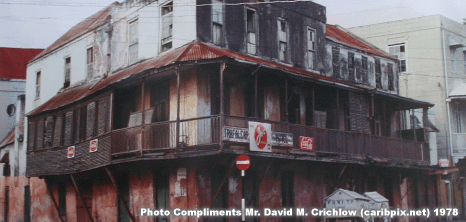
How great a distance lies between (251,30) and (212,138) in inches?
265

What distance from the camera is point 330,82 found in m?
21.5

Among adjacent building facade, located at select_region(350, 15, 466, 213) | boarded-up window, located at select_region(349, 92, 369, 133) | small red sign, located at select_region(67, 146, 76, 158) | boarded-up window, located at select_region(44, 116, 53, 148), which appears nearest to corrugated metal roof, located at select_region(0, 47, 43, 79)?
boarded-up window, located at select_region(44, 116, 53, 148)

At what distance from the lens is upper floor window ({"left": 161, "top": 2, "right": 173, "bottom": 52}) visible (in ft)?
69.5

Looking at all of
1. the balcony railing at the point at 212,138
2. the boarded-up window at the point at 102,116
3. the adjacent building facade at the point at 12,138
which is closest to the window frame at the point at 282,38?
the balcony railing at the point at 212,138

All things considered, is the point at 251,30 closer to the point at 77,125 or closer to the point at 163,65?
the point at 163,65

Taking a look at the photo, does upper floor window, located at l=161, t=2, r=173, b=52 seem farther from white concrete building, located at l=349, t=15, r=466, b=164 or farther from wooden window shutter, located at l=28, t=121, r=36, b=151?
white concrete building, located at l=349, t=15, r=466, b=164

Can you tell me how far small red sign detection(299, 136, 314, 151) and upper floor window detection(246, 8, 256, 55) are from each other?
4.26 metres

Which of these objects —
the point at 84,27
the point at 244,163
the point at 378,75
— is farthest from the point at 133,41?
the point at 378,75

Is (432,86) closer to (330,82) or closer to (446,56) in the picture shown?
(446,56)

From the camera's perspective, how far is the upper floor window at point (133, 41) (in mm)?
22938

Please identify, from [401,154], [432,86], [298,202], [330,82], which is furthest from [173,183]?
[432,86]

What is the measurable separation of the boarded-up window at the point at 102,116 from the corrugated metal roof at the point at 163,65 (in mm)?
573

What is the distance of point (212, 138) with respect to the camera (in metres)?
17.3

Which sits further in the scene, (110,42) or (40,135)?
(40,135)
